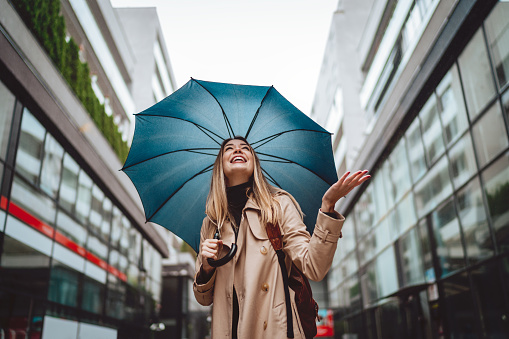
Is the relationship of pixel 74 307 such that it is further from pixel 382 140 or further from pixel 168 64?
pixel 168 64

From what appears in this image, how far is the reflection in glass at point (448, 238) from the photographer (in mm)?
11055

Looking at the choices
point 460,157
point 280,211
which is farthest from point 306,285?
point 460,157

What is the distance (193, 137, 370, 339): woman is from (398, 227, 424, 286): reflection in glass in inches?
486

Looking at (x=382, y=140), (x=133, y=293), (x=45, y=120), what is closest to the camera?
(x=45, y=120)

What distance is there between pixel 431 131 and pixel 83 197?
10931 mm

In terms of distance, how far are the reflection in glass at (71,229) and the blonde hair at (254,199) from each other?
38.3ft

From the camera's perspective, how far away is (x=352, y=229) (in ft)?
78.4

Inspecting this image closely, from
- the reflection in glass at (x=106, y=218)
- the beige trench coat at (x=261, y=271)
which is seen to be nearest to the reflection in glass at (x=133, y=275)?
the reflection in glass at (x=106, y=218)

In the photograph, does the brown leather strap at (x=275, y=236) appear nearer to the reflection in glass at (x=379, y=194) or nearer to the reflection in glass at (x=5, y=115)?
the reflection in glass at (x=5, y=115)

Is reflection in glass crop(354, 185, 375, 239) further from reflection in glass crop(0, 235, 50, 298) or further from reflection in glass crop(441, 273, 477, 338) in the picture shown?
reflection in glass crop(0, 235, 50, 298)

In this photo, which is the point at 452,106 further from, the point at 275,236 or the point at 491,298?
the point at 275,236

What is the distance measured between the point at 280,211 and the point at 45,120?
10.8 metres

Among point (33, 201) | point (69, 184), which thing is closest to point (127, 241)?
point (69, 184)

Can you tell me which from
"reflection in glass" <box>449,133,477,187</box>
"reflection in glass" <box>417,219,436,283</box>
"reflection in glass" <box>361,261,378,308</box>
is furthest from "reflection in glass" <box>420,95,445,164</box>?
"reflection in glass" <box>361,261,378,308</box>
